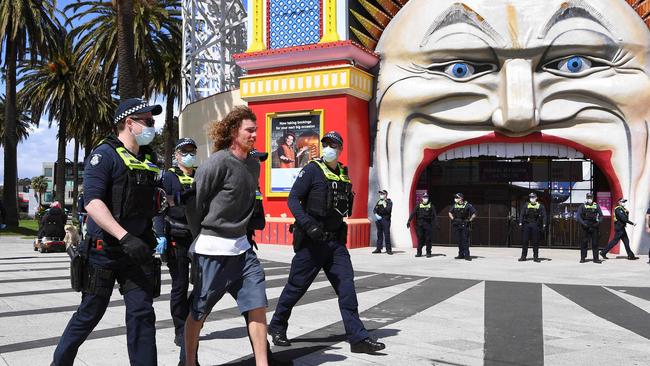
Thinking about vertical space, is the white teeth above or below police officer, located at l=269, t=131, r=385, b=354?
above

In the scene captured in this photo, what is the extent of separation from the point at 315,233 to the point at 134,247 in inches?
74.5

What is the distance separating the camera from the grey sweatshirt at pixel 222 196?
3.97 meters

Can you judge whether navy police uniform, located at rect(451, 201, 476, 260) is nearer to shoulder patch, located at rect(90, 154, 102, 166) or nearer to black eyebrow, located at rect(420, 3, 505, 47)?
black eyebrow, located at rect(420, 3, 505, 47)

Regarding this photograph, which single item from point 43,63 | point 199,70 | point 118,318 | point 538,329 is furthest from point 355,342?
point 43,63

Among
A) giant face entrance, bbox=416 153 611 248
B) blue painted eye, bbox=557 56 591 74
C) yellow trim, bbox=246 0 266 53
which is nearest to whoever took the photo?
blue painted eye, bbox=557 56 591 74

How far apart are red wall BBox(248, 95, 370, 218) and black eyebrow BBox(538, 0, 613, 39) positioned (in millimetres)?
5736

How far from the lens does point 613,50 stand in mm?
16812

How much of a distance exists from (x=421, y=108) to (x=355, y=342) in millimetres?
14123

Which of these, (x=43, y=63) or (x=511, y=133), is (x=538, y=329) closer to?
(x=511, y=133)

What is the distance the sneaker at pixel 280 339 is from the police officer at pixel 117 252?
5.85ft

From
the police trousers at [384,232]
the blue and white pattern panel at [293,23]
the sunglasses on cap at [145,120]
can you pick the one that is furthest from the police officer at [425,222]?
the sunglasses on cap at [145,120]

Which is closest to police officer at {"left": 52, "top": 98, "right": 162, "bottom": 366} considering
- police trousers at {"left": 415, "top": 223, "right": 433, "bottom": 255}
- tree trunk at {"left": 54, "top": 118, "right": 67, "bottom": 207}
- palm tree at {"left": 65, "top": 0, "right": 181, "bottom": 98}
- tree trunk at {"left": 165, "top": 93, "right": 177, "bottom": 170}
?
police trousers at {"left": 415, "top": 223, "right": 433, "bottom": 255}

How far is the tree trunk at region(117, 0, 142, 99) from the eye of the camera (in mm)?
16703

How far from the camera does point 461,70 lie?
17.8 metres
